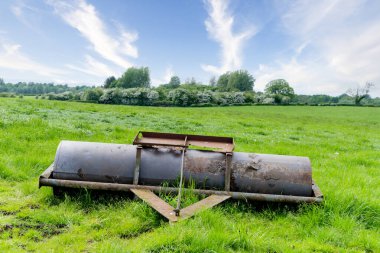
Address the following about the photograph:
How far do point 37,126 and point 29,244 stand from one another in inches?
350

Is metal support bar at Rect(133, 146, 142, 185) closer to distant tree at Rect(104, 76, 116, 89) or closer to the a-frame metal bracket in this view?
the a-frame metal bracket

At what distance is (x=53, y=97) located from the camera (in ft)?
272

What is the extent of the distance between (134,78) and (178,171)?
135530 millimetres

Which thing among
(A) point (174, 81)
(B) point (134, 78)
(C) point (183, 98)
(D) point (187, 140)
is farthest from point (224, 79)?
(D) point (187, 140)

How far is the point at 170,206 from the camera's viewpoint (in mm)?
4262

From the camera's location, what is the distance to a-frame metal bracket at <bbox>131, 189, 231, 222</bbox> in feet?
13.3

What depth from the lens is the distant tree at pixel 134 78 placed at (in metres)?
135

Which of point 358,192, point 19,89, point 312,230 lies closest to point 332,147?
point 358,192

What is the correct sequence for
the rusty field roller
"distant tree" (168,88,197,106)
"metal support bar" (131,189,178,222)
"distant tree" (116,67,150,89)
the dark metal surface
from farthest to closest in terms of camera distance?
"distant tree" (116,67,150,89) → "distant tree" (168,88,197,106) → the dark metal surface → the rusty field roller → "metal support bar" (131,189,178,222)

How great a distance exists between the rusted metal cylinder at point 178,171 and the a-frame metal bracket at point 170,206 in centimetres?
38

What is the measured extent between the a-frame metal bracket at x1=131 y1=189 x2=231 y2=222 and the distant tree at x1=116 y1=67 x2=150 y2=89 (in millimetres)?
133268

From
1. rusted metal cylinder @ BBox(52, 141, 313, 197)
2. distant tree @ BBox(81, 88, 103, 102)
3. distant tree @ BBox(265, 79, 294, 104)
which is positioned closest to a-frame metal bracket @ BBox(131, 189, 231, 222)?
rusted metal cylinder @ BBox(52, 141, 313, 197)

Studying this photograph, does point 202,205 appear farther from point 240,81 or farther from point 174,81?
point 174,81

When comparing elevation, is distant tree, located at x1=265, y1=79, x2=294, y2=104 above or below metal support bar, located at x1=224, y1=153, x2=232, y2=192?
above
